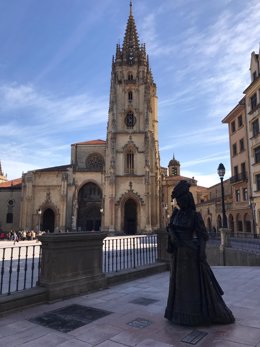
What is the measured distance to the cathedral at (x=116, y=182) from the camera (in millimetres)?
44406

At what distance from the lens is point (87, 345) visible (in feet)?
12.8

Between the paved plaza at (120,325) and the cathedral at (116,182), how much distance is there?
3709 centimetres

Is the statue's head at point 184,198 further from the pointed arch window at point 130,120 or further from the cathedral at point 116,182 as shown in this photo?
the pointed arch window at point 130,120

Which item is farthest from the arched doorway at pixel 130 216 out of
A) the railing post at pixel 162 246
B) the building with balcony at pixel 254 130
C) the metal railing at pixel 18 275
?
the railing post at pixel 162 246

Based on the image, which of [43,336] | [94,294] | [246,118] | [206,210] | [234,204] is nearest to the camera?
[43,336]

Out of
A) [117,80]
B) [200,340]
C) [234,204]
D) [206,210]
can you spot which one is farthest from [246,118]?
[200,340]

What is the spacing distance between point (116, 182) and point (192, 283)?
40757 millimetres

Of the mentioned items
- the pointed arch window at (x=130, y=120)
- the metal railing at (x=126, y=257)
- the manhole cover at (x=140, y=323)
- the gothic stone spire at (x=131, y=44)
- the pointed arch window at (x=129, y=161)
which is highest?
the gothic stone spire at (x=131, y=44)

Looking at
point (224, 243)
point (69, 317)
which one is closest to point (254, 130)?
point (224, 243)

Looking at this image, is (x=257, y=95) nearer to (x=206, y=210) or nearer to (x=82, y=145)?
(x=206, y=210)

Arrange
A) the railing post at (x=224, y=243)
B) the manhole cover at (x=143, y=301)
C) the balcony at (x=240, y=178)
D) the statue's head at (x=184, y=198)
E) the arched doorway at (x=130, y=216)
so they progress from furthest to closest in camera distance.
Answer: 1. the arched doorway at (x=130, y=216)
2. the balcony at (x=240, y=178)
3. the railing post at (x=224, y=243)
4. the manhole cover at (x=143, y=301)
5. the statue's head at (x=184, y=198)

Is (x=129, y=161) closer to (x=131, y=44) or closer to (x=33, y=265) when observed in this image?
(x=131, y=44)

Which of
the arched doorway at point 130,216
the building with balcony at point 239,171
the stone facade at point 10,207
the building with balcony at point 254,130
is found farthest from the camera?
the stone facade at point 10,207

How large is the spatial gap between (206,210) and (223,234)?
108 ft
